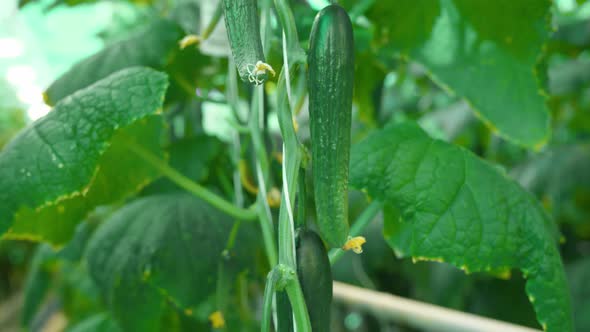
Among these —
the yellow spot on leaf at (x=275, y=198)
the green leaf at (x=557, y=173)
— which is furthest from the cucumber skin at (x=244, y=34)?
the green leaf at (x=557, y=173)

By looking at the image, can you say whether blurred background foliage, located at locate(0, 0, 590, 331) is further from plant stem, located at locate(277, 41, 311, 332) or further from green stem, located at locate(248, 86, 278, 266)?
plant stem, located at locate(277, 41, 311, 332)

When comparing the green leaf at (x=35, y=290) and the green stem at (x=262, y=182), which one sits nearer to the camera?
the green stem at (x=262, y=182)

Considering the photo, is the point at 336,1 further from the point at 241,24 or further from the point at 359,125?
the point at 359,125

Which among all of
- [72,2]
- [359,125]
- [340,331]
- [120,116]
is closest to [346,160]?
[120,116]

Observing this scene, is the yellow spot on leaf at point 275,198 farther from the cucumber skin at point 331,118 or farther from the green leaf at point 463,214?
the cucumber skin at point 331,118

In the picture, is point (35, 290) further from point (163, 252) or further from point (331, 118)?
point (331, 118)

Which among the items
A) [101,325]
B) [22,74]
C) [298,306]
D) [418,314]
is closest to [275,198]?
[418,314]
